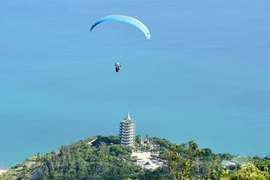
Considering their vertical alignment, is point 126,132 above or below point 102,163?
above

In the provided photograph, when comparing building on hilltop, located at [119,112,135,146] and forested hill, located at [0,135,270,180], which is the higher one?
building on hilltop, located at [119,112,135,146]

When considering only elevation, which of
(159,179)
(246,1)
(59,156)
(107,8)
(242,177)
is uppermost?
(246,1)

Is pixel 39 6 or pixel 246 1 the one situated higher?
pixel 246 1

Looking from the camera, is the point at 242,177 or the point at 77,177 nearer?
the point at 242,177

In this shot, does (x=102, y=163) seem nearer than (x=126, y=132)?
Yes

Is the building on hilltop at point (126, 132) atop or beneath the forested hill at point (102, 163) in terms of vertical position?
atop

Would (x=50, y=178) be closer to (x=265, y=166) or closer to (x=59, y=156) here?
(x=59, y=156)

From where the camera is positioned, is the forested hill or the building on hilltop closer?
the forested hill

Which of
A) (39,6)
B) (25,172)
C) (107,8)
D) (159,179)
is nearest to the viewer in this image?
(159,179)

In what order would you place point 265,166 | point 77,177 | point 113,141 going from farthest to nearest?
point 113,141, point 77,177, point 265,166

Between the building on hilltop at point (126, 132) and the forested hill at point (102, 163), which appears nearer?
the forested hill at point (102, 163)

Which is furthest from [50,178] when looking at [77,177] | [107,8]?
[107,8]
